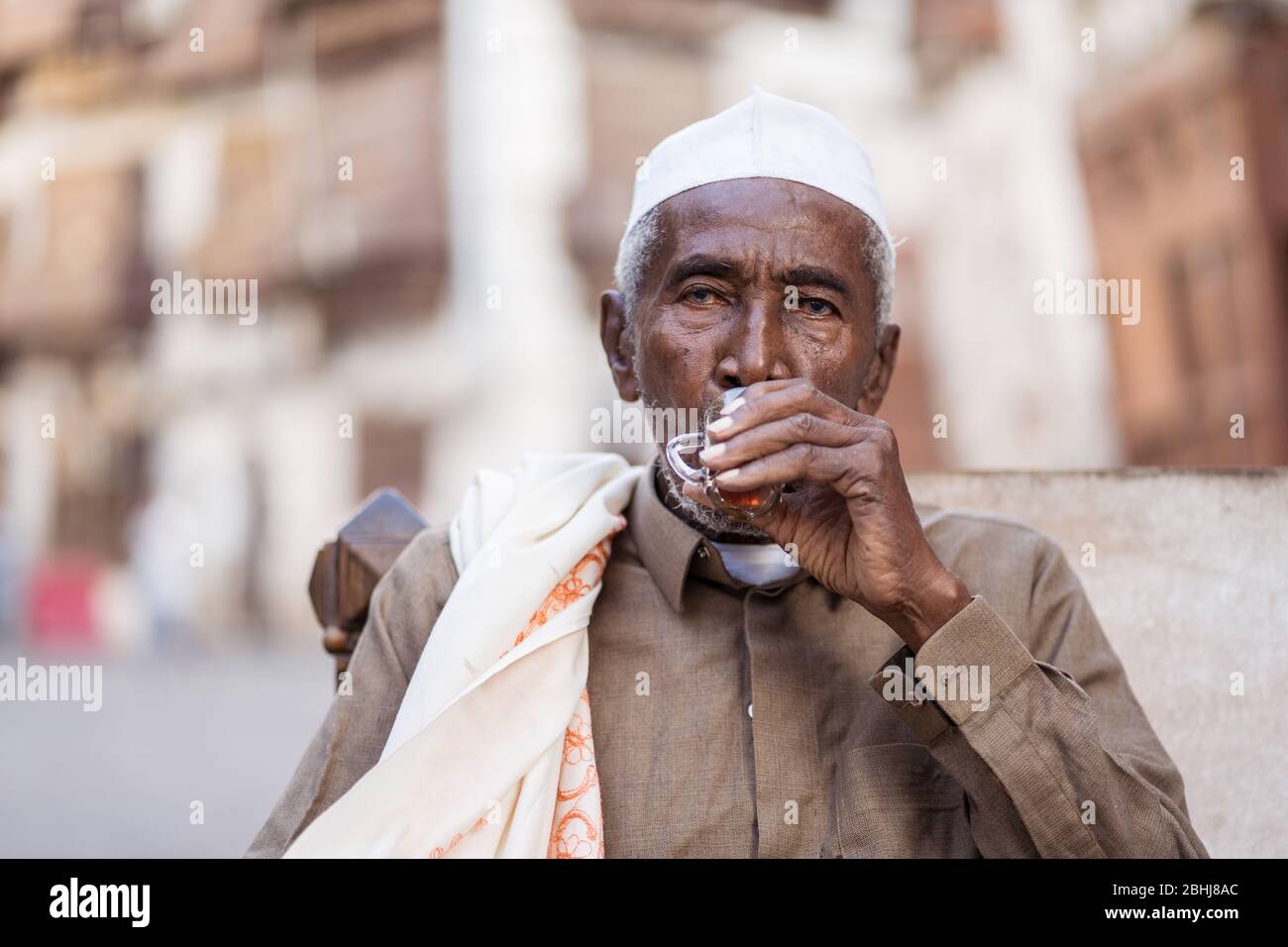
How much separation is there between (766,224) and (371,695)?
3.63ft

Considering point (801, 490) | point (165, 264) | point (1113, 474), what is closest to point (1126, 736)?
point (801, 490)

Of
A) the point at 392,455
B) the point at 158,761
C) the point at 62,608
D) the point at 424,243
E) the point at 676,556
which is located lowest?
the point at 158,761

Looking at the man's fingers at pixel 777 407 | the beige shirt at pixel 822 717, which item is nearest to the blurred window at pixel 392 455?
the beige shirt at pixel 822 717

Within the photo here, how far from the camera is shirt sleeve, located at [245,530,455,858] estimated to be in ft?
7.79

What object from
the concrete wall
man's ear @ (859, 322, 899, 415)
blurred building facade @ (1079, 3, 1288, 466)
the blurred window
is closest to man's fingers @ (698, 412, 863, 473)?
man's ear @ (859, 322, 899, 415)

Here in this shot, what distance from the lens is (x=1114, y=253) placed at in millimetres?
14000

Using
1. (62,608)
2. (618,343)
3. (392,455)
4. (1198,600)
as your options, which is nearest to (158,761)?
(618,343)

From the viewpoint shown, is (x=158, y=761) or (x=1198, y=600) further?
(x=158, y=761)

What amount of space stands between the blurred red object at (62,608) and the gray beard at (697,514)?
17672 millimetres

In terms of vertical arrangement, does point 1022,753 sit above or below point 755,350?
below

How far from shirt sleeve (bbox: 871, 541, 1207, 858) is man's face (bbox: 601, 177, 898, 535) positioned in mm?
564

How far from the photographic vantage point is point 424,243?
16.8m

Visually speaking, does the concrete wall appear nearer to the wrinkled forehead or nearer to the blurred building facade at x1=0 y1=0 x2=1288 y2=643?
the wrinkled forehead

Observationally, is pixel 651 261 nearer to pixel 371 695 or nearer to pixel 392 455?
pixel 371 695
